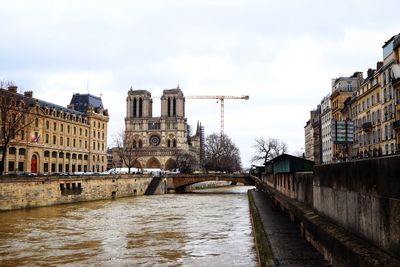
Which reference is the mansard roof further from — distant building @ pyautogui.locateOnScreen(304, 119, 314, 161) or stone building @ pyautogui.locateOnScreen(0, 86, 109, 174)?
distant building @ pyautogui.locateOnScreen(304, 119, 314, 161)

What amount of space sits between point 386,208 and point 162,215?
31728mm

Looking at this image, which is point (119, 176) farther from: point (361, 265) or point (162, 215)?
point (361, 265)

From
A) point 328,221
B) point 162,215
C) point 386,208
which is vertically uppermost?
point 386,208

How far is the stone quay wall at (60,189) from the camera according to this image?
42.3 metres

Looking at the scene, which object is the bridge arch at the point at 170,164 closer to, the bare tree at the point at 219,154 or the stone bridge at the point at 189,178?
the bare tree at the point at 219,154

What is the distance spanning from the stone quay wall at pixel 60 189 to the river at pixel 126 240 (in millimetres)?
5346

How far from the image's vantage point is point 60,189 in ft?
167

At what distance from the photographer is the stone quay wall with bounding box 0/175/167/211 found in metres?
42.3

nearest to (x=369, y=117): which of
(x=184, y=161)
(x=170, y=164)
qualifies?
(x=184, y=161)

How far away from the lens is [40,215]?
37938 mm

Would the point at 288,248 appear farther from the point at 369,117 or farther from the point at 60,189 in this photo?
the point at 60,189

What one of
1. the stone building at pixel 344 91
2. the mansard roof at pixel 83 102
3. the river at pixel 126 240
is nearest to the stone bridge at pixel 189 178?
the mansard roof at pixel 83 102

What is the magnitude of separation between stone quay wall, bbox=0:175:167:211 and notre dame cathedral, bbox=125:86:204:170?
64122mm

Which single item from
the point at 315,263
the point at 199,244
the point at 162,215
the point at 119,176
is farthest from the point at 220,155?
the point at 315,263
